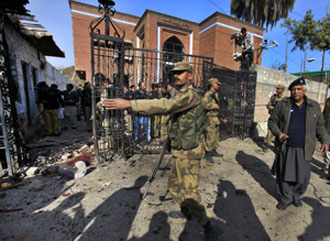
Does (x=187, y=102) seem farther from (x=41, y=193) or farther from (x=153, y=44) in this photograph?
(x=153, y=44)

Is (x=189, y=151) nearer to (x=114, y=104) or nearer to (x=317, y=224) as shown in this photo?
(x=114, y=104)

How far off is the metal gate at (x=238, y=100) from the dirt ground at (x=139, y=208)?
9.81 ft

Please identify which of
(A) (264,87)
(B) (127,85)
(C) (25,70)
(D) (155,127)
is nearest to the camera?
(B) (127,85)

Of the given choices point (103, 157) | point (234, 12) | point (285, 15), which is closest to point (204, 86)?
point (103, 157)

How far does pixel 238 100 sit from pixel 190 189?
18.6 feet

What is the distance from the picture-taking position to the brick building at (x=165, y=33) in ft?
44.6

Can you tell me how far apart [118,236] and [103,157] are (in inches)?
92.0

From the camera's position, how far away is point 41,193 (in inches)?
117

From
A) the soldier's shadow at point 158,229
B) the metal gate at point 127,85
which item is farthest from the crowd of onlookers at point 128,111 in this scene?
the soldier's shadow at point 158,229

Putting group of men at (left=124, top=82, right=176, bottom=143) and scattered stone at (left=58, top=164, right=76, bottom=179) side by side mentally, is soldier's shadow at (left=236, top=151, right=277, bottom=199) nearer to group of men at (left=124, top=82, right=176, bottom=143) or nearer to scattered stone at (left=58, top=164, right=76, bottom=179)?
group of men at (left=124, top=82, right=176, bottom=143)

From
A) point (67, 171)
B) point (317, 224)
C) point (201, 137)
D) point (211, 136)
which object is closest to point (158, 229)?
point (201, 137)

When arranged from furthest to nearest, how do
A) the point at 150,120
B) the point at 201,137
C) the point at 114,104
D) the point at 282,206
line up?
the point at 150,120 → the point at 282,206 → the point at 201,137 → the point at 114,104

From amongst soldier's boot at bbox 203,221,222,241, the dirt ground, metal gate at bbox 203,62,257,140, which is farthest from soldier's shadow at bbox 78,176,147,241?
metal gate at bbox 203,62,257,140

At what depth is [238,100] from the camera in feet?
22.3
